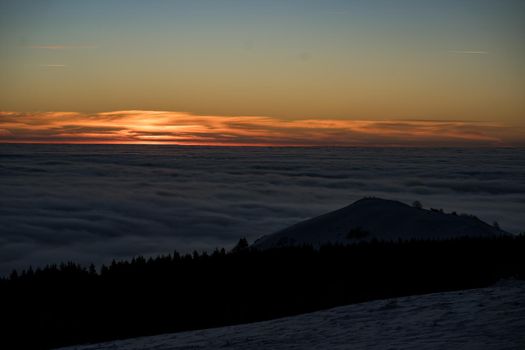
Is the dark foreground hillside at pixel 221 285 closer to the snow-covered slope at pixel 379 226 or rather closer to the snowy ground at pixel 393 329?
the snowy ground at pixel 393 329

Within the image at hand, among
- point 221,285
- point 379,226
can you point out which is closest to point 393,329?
point 221,285

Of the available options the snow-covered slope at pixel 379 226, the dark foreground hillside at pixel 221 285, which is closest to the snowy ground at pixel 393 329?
the dark foreground hillside at pixel 221 285

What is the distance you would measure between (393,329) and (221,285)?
4.31 metres

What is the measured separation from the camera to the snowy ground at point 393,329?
7.81 metres

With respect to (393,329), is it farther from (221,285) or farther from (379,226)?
(379,226)

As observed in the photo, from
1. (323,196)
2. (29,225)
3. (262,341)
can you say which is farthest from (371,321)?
(323,196)

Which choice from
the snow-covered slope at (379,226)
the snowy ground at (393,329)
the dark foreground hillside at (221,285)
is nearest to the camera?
the snowy ground at (393,329)

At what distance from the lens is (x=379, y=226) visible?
870 inches

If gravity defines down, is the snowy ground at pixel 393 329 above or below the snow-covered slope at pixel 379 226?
above

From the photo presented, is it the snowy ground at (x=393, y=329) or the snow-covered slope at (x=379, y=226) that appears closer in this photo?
the snowy ground at (x=393, y=329)

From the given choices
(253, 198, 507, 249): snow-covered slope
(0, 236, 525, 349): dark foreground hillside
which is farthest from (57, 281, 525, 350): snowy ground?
(253, 198, 507, 249): snow-covered slope

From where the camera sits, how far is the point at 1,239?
180 feet

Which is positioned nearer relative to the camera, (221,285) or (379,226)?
(221,285)

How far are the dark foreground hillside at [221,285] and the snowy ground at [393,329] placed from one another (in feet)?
2.55
